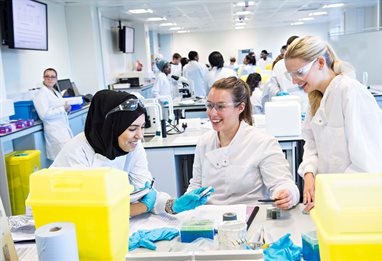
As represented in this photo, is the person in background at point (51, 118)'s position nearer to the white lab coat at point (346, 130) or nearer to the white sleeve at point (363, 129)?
the white lab coat at point (346, 130)

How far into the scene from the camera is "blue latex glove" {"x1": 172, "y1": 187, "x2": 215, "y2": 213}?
67.9 inches

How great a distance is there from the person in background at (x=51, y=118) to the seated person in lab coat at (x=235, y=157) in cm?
296

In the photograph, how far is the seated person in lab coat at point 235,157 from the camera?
2018mm

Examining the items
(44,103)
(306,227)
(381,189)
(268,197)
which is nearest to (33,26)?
(44,103)

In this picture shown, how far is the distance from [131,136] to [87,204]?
3.19 feet

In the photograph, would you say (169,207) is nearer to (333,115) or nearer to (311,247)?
(311,247)

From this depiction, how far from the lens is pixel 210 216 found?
1720mm

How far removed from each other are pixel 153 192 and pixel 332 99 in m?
0.94

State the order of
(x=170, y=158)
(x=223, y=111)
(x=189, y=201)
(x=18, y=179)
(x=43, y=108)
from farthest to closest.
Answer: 1. (x=43, y=108)
2. (x=18, y=179)
3. (x=170, y=158)
4. (x=223, y=111)
5. (x=189, y=201)

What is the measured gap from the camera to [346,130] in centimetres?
182

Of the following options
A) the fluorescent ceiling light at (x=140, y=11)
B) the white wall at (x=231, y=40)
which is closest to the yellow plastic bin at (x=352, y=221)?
the fluorescent ceiling light at (x=140, y=11)

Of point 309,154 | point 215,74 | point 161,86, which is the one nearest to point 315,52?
point 309,154

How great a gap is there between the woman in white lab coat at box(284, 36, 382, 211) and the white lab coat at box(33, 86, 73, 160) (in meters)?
3.39

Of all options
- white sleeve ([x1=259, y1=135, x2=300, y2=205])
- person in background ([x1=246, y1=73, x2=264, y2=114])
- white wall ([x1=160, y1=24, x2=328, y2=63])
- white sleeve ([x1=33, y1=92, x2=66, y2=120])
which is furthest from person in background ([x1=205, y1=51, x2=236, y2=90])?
white wall ([x1=160, y1=24, x2=328, y2=63])
